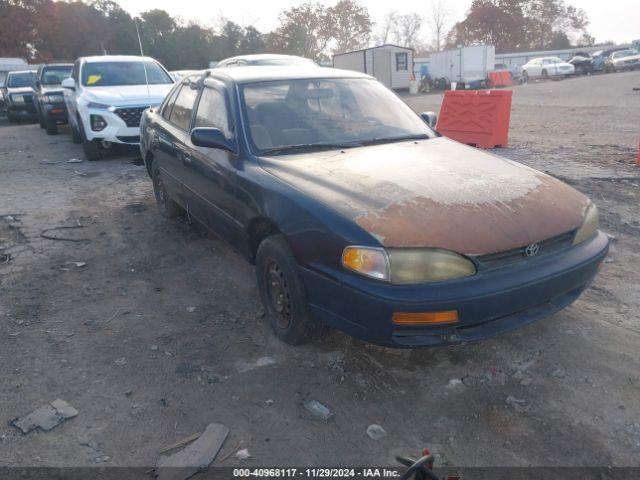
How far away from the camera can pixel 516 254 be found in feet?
8.55

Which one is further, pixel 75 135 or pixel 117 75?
pixel 75 135

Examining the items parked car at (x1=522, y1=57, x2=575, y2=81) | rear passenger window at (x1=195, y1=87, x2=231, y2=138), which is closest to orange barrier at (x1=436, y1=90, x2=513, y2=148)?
rear passenger window at (x1=195, y1=87, x2=231, y2=138)

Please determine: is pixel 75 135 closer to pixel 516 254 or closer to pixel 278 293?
pixel 278 293

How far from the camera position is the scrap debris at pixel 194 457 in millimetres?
2285

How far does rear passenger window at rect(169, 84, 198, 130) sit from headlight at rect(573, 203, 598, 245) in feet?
10.7

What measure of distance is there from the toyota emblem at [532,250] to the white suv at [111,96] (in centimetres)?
723

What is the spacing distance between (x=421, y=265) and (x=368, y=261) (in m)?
0.26

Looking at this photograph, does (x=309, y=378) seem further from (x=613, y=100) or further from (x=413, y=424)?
(x=613, y=100)

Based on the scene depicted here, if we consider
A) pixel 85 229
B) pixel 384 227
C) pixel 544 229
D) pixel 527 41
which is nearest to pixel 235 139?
pixel 384 227

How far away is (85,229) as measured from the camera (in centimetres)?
566

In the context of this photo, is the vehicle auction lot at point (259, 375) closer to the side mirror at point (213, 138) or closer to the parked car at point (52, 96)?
the side mirror at point (213, 138)

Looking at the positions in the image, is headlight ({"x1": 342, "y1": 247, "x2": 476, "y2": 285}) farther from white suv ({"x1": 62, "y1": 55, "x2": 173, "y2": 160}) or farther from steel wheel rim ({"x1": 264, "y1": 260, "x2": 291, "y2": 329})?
white suv ({"x1": 62, "y1": 55, "x2": 173, "y2": 160})

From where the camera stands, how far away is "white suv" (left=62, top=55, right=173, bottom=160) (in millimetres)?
8742

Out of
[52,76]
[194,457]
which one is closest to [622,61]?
[52,76]
